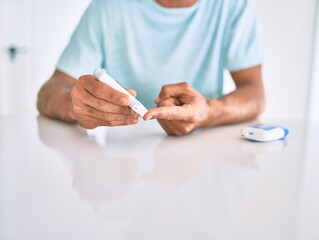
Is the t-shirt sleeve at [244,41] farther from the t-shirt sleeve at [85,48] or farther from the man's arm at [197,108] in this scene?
the t-shirt sleeve at [85,48]

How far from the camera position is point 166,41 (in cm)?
96

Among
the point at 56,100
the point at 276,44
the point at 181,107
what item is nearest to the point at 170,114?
the point at 181,107

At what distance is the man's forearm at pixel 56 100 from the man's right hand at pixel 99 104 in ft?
0.34

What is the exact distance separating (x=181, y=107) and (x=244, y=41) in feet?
1.44

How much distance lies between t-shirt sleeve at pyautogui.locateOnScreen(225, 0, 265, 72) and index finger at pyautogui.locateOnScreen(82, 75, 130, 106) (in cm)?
49

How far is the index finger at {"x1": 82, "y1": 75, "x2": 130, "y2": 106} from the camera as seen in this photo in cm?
50

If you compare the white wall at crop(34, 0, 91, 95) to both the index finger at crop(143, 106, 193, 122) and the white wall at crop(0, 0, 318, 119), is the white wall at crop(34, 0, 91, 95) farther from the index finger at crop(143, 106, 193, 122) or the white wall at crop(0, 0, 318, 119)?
the index finger at crop(143, 106, 193, 122)

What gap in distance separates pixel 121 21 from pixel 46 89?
280 millimetres

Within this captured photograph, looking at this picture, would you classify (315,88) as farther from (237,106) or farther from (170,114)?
(170,114)

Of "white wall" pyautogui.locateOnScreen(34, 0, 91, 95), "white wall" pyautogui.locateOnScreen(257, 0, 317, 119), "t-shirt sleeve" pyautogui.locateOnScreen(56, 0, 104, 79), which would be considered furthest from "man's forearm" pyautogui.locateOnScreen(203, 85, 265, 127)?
"white wall" pyautogui.locateOnScreen(34, 0, 91, 95)

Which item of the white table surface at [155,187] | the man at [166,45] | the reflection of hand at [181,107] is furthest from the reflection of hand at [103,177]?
the man at [166,45]

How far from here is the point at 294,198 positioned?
A: 13.9 inches

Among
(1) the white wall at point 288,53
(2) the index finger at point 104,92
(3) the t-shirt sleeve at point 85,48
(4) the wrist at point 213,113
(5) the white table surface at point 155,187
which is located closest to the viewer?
(5) the white table surface at point 155,187

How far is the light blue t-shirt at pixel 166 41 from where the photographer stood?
3.02 ft
